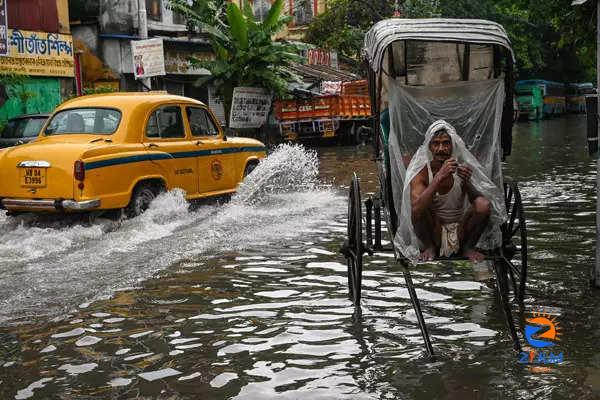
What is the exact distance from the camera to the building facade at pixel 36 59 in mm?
20609

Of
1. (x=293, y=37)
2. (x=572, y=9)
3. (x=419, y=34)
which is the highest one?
(x=293, y=37)

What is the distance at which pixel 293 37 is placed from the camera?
38562 millimetres

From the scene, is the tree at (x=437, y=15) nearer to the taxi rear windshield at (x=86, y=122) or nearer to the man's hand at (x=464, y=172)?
the taxi rear windshield at (x=86, y=122)

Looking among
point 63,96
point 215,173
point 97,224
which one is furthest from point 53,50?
point 97,224

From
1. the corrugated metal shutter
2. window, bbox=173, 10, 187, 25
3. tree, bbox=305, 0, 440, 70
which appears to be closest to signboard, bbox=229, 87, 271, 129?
window, bbox=173, 10, 187, 25

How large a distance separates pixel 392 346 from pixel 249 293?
1956 millimetres

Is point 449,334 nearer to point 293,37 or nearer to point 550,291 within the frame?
point 550,291

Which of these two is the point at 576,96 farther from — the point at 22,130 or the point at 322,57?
the point at 22,130

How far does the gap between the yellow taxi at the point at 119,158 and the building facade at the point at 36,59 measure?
31.6 ft

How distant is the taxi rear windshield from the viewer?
10.8 metres

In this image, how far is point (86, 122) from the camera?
36.0 feet

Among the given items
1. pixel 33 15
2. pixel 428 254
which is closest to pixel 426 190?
pixel 428 254

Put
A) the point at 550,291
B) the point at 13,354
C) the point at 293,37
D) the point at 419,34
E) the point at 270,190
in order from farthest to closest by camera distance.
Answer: the point at 293,37, the point at 270,190, the point at 550,291, the point at 419,34, the point at 13,354

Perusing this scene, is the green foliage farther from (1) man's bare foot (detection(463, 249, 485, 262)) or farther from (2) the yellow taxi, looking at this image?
(1) man's bare foot (detection(463, 249, 485, 262))
